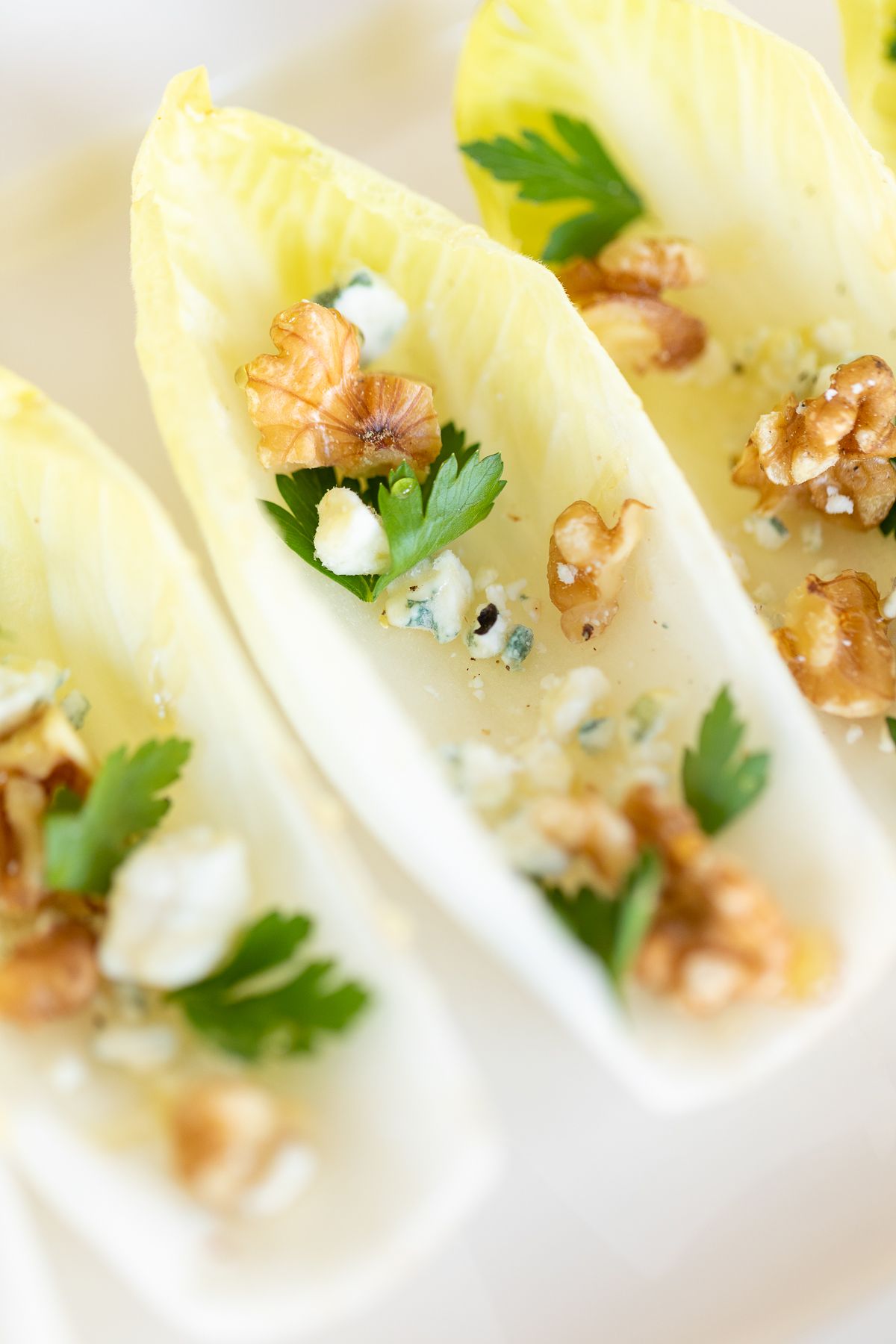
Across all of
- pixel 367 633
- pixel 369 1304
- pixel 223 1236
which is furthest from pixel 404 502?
pixel 369 1304

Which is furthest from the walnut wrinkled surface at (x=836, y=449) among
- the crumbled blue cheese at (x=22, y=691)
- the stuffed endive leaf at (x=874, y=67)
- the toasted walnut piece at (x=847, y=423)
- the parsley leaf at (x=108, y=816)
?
the crumbled blue cheese at (x=22, y=691)

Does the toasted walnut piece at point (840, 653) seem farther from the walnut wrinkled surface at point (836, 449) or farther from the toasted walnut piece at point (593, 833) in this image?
the toasted walnut piece at point (593, 833)

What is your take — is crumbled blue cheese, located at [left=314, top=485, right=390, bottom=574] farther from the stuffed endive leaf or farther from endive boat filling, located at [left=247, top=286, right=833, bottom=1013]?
the stuffed endive leaf

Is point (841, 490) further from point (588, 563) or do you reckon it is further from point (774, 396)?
point (588, 563)

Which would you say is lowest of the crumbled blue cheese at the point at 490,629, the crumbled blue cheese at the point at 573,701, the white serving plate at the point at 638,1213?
the white serving plate at the point at 638,1213

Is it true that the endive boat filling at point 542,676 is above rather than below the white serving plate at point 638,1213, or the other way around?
above

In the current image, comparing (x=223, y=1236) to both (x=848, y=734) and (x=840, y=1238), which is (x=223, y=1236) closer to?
(x=840, y=1238)
